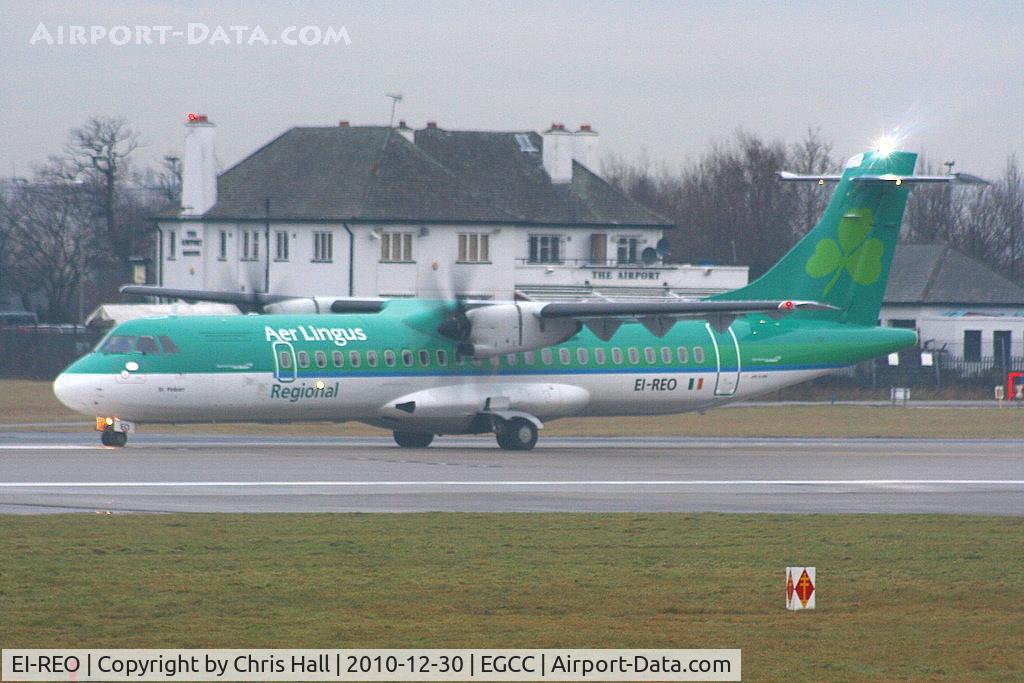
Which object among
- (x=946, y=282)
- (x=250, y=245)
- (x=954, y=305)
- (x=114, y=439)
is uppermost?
(x=250, y=245)

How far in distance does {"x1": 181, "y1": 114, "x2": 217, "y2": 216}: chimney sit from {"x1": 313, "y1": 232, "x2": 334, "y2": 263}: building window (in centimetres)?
564

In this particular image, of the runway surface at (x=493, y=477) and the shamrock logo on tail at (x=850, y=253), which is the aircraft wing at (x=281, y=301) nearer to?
the runway surface at (x=493, y=477)

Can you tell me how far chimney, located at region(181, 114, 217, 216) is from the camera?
216 ft

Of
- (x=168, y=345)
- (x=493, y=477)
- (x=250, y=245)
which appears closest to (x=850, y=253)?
(x=493, y=477)

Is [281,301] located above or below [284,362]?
above

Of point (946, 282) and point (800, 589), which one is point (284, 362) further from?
point (946, 282)

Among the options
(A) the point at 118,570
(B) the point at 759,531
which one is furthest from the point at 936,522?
(A) the point at 118,570

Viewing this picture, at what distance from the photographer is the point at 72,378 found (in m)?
29.3

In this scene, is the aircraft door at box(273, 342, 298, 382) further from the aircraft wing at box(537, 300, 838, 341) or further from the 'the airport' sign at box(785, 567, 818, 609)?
the 'the airport' sign at box(785, 567, 818, 609)

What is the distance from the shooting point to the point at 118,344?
29781 millimetres

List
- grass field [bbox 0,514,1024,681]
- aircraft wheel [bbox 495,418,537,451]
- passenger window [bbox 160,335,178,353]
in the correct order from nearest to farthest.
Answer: grass field [bbox 0,514,1024,681], passenger window [bbox 160,335,178,353], aircraft wheel [bbox 495,418,537,451]

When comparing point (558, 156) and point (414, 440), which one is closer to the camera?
point (414, 440)

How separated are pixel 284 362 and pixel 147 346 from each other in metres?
2.58

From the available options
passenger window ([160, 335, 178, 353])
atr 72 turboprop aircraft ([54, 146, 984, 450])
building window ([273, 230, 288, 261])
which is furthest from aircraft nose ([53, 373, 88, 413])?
building window ([273, 230, 288, 261])
